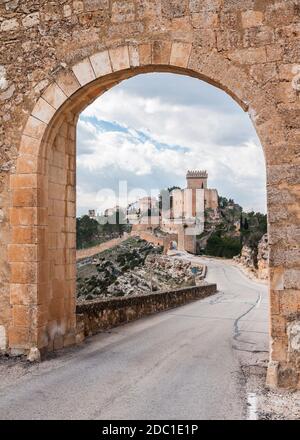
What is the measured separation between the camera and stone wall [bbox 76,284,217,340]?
7445mm

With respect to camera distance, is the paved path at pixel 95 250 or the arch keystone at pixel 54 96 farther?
the paved path at pixel 95 250

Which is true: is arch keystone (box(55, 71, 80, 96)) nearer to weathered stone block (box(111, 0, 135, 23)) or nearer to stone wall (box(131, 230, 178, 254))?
weathered stone block (box(111, 0, 135, 23))

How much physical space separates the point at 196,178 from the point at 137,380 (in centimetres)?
8255

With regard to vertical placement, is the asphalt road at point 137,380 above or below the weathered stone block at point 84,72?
below

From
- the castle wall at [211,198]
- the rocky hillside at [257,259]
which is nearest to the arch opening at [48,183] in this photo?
the rocky hillside at [257,259]

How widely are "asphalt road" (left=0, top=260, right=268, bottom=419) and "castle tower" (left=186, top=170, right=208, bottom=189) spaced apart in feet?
259

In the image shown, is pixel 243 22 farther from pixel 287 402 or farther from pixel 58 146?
pixel 287 402

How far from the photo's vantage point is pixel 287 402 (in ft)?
13.6

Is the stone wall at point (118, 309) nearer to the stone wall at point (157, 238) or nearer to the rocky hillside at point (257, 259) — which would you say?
the rocky hillside at point (257, 259)

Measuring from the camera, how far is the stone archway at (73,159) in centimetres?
470

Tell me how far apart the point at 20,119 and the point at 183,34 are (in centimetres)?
227

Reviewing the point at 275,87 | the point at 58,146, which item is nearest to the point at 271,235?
the point at 275,87

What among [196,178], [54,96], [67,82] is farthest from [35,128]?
[196,178]

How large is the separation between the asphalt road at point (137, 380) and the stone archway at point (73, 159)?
595 millimetres
